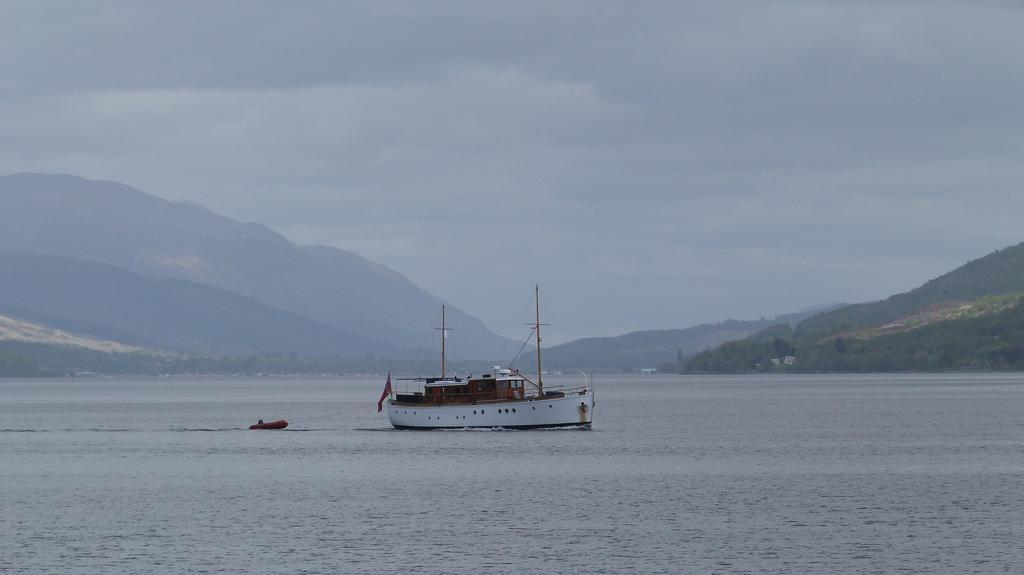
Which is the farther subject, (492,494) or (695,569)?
(492,494)

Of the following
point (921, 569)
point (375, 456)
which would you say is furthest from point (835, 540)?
point (375, 456)

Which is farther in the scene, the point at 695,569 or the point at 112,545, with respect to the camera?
the point at 112,545

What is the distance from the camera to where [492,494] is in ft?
448

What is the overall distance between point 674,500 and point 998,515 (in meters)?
27.4

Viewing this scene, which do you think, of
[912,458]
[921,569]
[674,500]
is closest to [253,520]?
[674,500]

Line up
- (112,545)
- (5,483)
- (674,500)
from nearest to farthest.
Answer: (112,545) < (674,500) < (5,483)

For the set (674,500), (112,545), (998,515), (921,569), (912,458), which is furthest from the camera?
(912,458)

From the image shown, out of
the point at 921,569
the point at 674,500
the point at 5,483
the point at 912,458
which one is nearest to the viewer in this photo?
the point at 921,569

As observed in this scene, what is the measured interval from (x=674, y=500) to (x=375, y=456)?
61578 mm

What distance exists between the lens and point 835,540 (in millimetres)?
105500

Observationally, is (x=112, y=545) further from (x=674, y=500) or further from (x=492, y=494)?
(x=674, y=500)

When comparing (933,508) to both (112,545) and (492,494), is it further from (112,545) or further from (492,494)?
(112,545)

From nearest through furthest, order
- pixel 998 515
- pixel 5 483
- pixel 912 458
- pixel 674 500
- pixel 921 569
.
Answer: pixel 921 569, pixel 998 515, pixel 674 500, pixel 5 483, pixel 912 458

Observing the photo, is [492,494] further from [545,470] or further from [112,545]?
[112,545]
